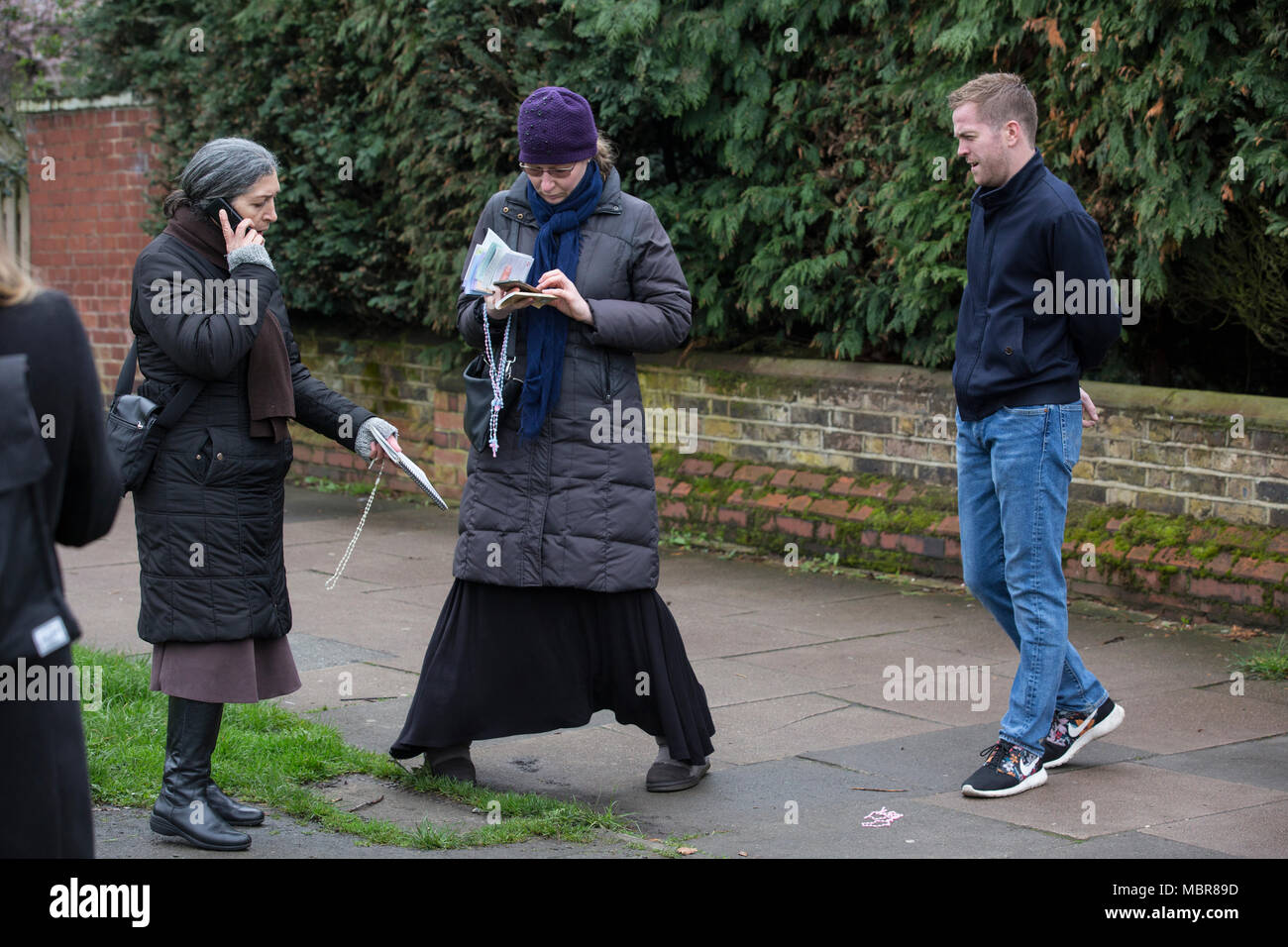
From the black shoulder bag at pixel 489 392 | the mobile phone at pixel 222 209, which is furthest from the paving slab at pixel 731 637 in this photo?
the mobile phone at pixel 222 209

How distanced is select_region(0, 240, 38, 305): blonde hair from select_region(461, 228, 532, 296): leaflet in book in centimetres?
233

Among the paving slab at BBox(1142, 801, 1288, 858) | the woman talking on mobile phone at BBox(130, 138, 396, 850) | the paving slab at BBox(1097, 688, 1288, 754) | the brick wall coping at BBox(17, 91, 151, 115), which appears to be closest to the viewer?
the paving slab at BBox(1142, 801, 1288, 858)

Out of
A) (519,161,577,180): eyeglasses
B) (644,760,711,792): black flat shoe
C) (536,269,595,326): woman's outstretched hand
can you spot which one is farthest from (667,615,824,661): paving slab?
(519,161,577,180): eyeglasses

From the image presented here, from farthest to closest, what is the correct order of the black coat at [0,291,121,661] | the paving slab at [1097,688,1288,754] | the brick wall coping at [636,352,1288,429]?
the brick wall coping at [636,352,1288,429]
the paving slab at [1097,688,1288,754]
the black coat at [0,291,121,661]

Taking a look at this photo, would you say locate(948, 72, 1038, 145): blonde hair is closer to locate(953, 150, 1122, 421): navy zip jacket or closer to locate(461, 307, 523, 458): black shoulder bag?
locate(953, 150, 1122, 421): navy zip jacket

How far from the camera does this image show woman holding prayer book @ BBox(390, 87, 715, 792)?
4.86m

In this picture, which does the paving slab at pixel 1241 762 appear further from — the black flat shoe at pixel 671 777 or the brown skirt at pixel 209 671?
the brown skirt at pixel 209 671

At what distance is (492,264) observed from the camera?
482 cm

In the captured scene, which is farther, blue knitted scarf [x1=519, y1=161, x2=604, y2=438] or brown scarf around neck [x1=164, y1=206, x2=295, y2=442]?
blue knitted scarf [x1=519, y1=161, x2=604, y2=438]

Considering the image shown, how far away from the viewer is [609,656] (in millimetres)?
4973

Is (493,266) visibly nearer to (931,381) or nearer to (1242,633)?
(1242,633)

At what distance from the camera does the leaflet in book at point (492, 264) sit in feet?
15.7

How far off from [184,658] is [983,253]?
8.98ft

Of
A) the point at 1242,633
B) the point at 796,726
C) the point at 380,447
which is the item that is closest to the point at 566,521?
the point at 380,447
